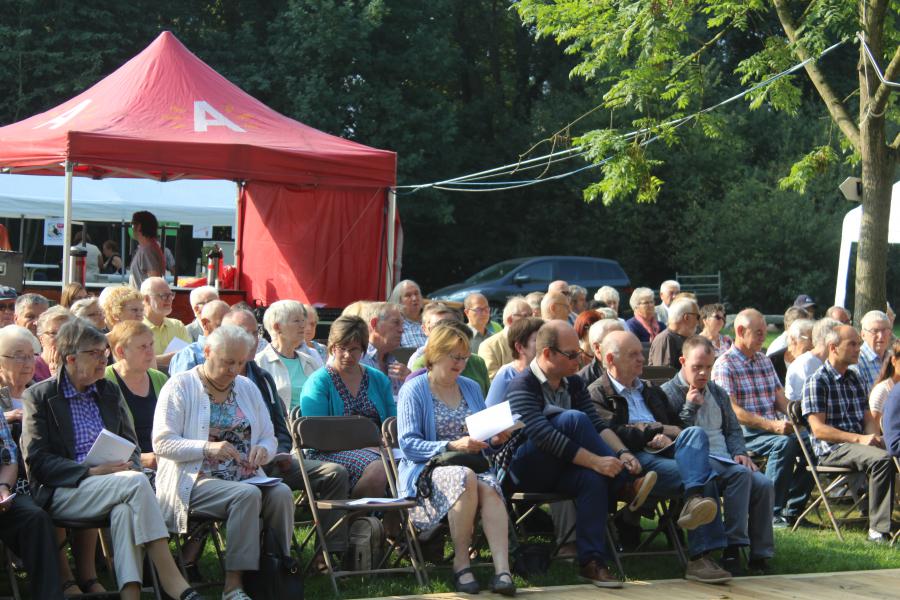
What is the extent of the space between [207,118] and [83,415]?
25.3 ft

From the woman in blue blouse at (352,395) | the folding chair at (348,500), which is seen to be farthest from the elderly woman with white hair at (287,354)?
the folding chair at (348,500)

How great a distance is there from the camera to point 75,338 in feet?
18.2

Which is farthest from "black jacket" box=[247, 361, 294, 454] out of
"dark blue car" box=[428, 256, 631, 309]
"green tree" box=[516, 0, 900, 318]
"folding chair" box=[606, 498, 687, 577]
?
"dark blue car" box=[428, 256, 631, 309]

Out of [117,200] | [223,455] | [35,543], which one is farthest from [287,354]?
[117,200]

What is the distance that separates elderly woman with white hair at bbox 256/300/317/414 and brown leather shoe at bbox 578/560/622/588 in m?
2.20

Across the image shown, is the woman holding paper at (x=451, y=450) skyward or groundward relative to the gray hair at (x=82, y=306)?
groundward

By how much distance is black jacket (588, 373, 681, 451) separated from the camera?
691 cm

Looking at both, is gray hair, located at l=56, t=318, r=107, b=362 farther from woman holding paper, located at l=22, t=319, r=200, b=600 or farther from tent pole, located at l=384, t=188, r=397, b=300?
tent pole, located at l=384, t=188, r=397, b=300

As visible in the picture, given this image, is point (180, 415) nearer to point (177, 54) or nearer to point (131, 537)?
point (131, 537)

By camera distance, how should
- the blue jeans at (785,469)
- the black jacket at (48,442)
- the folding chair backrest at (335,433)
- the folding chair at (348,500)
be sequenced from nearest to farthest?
the black jacket at (48,442)
the folding chair at (348,500)
the folding chair backrest at (335,433)
the blue jeans at (785,469)

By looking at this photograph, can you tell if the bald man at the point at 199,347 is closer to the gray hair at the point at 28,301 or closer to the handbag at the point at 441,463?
the gray hair at the point at 28,301

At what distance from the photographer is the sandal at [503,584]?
5.91 m

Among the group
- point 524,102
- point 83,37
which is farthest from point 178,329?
point 524,102

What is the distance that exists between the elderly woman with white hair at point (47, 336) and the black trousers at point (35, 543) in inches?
53.8
